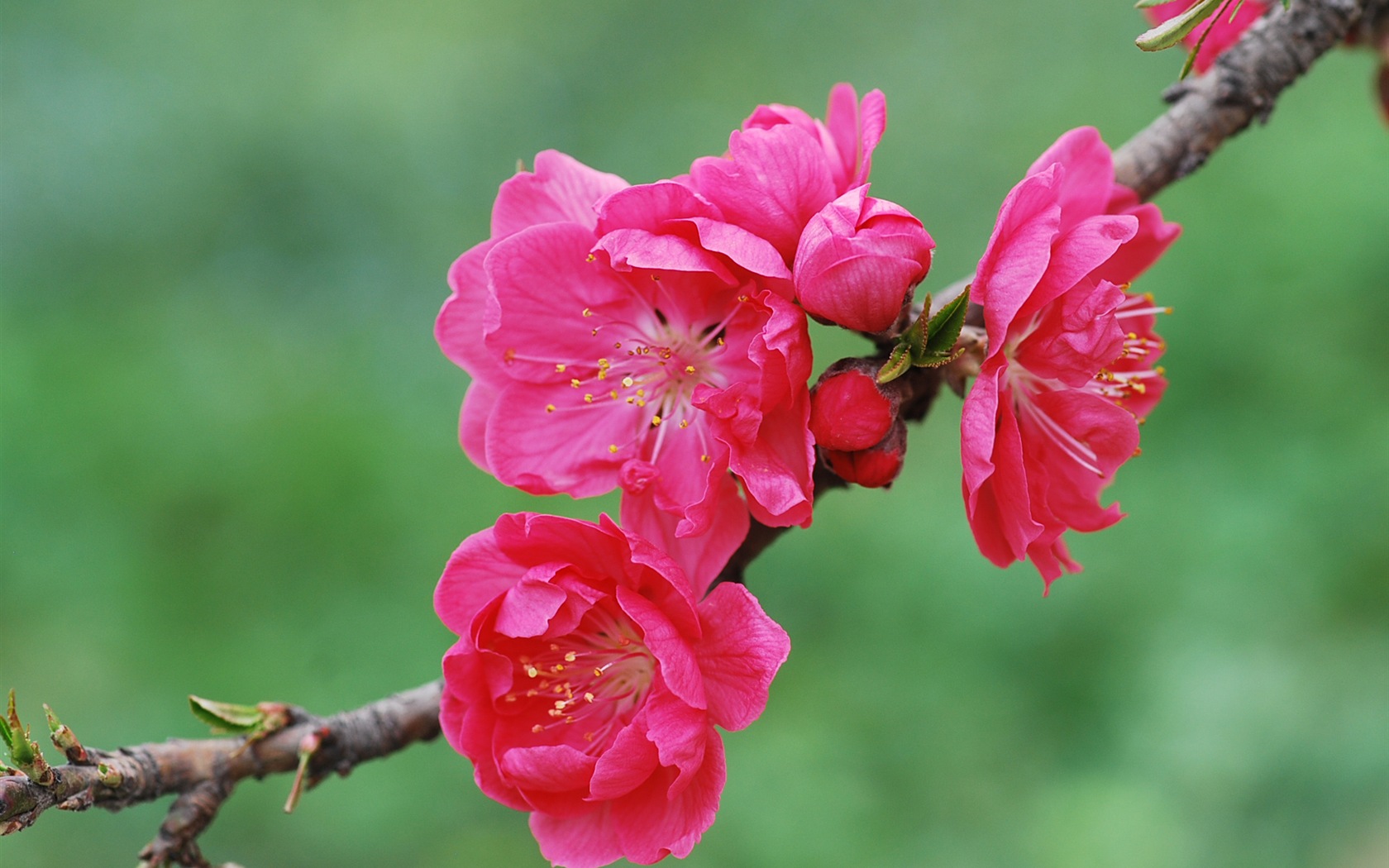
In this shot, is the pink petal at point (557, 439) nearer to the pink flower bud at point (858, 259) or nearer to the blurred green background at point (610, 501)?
the pink flower bud at point (858, 259)

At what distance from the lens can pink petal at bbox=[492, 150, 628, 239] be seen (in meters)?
0.81

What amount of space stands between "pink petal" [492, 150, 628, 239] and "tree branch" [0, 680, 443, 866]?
385mm

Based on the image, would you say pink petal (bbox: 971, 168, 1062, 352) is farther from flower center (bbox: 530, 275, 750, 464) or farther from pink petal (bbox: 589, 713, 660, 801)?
pink petal (bbox: 589, 713, 660, 801)

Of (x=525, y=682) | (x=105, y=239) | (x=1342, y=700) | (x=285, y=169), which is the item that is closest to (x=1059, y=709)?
(x=1342, y=700)

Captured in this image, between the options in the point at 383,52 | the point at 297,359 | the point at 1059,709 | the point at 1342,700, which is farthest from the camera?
the point at 383,52

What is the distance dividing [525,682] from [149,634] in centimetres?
166

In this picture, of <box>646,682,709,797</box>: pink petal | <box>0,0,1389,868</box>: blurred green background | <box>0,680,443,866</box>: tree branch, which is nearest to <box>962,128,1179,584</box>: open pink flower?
<box>646,682,709,797</box>: pink petal

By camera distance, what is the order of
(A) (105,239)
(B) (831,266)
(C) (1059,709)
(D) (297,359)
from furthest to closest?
(A) (105,239) → (D) (297,359) → (C) (1059,709) → (B) (831,266)

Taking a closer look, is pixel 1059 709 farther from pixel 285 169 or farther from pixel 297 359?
pixel 285 169

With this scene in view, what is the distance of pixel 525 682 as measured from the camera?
82 centimetres

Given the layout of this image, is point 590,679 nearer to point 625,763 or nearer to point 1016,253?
point 625,763

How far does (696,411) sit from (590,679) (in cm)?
22

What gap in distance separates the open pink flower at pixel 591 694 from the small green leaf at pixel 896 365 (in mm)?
165

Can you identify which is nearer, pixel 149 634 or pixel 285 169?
pixel 149 634
